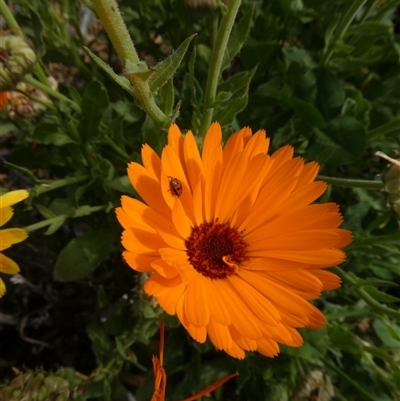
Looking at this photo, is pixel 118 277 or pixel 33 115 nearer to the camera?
pixel 33 115

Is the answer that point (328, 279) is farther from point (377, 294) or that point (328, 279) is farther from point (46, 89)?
point (46, 89)

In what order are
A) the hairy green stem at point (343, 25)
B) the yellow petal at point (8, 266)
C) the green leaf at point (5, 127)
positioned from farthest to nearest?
the green leaf at point (5, 127)
the hairy green stem at point (343, 25)
the yellow petal at point (8, 266)

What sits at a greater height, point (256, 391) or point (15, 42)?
point (15, 42)

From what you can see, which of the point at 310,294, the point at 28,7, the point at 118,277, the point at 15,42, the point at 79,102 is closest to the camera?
the point at 310,294

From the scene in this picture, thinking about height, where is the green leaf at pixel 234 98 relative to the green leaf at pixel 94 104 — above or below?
above

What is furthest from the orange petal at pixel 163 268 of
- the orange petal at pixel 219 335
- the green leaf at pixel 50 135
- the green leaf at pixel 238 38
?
the green leaf at pixel 50 135

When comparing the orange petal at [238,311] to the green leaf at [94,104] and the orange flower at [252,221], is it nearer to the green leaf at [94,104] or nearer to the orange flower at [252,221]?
the orange flower at [252,221]

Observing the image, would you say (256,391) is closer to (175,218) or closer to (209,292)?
(209,292)

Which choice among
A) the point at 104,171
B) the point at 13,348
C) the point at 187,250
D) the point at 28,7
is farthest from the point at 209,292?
the point at 13,348
